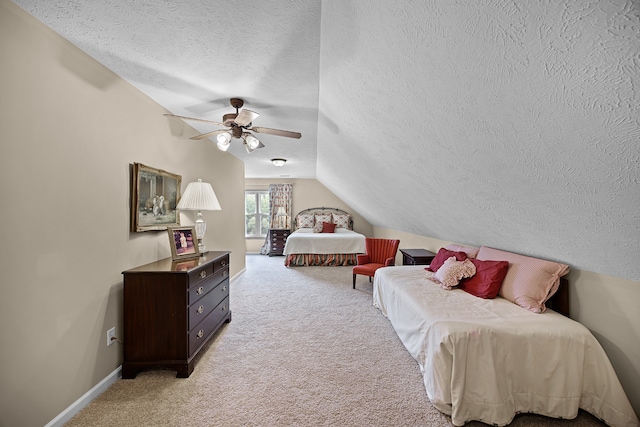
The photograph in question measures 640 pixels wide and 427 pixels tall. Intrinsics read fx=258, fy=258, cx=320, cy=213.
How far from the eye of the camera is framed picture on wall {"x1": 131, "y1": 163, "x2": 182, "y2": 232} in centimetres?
216

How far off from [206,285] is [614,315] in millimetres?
3017

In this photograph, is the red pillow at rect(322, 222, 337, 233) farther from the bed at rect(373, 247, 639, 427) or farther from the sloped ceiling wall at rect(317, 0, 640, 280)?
the bed at rect(373, 247, 639, 427)

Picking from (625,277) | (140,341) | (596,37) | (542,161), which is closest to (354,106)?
(542,161)

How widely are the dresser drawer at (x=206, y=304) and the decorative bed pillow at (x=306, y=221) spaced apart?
4751 millimetres

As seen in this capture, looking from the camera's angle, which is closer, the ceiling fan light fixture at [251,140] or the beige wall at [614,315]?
the beige wall at [614,315]

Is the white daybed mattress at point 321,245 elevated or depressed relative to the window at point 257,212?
depressed

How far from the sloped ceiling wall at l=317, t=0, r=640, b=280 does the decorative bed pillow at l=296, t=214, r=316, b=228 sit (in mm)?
5255

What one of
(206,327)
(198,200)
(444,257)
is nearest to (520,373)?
(444,257)

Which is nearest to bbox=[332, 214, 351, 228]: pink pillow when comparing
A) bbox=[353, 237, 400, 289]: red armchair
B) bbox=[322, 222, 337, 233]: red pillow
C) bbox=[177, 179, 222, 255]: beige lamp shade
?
bbox=[322, 222, 337, 233]: red pillow

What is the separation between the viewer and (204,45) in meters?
1.59

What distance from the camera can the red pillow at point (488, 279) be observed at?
2.23m

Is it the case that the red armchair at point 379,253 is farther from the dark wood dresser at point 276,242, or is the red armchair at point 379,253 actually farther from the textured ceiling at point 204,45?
the dark wood dresser at point 276,242

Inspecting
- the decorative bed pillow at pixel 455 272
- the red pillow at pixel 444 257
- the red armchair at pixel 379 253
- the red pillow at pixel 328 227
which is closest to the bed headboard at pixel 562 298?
the decorative bed pillow at pixel 455 272

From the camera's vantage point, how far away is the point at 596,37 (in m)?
A: 0.83
